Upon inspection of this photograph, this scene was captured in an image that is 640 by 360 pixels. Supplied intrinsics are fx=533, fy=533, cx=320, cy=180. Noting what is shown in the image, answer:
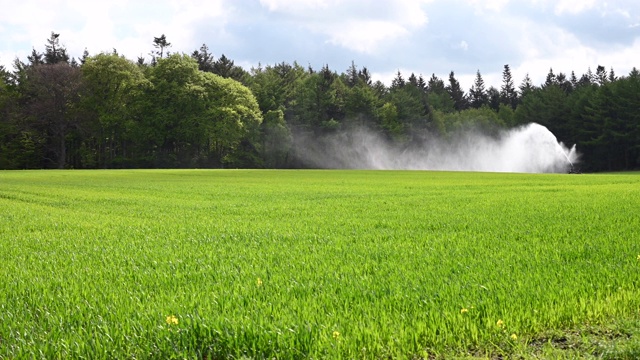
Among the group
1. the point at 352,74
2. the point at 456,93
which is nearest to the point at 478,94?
the point at 456,93

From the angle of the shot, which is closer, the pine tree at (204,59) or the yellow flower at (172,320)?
the yellow flower at (172,320)

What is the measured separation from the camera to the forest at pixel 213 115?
72.8 meters

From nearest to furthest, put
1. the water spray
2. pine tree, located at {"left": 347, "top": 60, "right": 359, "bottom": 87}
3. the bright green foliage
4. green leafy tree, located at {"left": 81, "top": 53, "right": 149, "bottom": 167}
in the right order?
green leafy tree, located at {"left": 81, "top": 53, "right": 149, "bottom": 167} → the bright green foliage → the water spray → pine tree, located at {"left": 347, "top": 60, "right": 359, "bottom": 87}

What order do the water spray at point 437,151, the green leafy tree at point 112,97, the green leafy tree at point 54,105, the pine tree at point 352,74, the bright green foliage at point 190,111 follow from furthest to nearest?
the pine tree at point 352,74
the water spray at point 437,151
the bright green foliage at point 190,111
the green leafy tree at point 112,97
the green leafy tree at point 54,105

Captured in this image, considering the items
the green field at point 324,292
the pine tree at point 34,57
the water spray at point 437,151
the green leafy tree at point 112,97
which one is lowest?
the green field at point 324,292

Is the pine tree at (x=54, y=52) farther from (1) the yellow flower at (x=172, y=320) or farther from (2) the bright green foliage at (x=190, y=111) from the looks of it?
(1) the yellow flower at (x=172, y=320)

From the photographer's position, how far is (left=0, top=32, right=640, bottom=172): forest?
72.8 meters

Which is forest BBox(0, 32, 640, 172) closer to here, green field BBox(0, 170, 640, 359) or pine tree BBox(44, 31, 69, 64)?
pine tree BBox(44, 31, 69, 64)

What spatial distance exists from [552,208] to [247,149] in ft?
238

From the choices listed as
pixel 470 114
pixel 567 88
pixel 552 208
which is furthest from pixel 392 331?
pixel 567 88

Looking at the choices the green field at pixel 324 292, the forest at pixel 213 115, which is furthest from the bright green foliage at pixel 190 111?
the green field at pixel 324 292

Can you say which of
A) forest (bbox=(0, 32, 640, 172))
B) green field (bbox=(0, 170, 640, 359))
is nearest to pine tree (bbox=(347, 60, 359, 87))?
forest (bbox=(0, 32, 640, 172))

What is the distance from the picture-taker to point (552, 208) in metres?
14.1

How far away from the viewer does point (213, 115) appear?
76.1m
